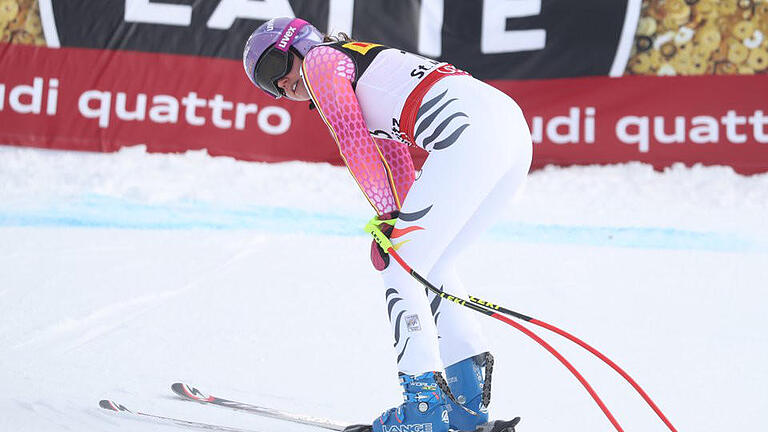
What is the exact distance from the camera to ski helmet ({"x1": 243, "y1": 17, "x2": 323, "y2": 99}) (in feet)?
7.18

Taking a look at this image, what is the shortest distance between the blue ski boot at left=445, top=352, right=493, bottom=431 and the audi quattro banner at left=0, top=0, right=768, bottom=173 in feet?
15.3

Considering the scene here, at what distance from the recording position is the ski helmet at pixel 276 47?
2.19 m

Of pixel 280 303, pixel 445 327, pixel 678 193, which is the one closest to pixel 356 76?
pixel 445 327

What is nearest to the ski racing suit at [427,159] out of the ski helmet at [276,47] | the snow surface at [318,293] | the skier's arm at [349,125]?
the skier's arm at [349,125]

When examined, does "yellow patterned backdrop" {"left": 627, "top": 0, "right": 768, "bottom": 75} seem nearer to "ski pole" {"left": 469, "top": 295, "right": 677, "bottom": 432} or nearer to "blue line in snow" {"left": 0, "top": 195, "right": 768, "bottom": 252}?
"blue line in snow" {"left": 0, "top": 195, "right": 768, "bottom": 252}

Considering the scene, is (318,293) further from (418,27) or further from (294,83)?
(418,27)

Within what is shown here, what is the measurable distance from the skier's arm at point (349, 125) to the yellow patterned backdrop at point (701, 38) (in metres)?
4.98

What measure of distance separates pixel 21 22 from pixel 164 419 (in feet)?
17.5

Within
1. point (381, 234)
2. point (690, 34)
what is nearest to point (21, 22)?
point (690, 34)

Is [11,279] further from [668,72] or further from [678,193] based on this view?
[668,72]

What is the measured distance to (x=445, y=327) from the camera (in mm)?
2131

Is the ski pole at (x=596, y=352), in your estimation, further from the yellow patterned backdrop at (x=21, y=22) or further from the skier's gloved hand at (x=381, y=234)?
the yellow patterned backdrop at (x=21, y=22)

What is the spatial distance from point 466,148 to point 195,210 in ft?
12.2

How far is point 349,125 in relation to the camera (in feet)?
6.53
